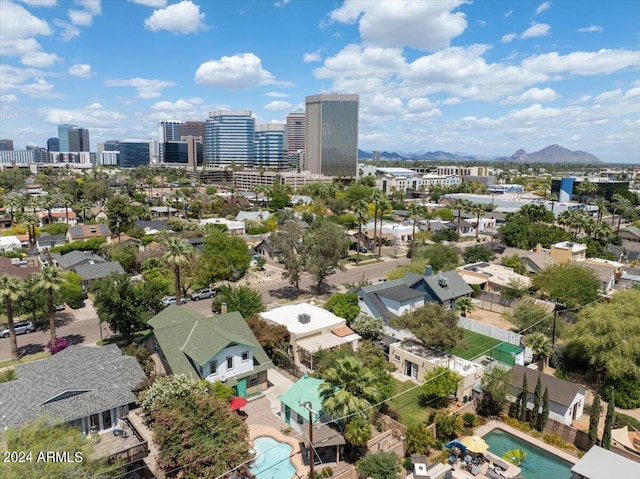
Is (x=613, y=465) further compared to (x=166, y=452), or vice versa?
(x=613, y=465)

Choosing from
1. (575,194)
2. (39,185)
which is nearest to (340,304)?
(575,194)

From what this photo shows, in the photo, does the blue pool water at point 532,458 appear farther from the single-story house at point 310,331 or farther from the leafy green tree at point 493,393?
the single-story house at point 310,331

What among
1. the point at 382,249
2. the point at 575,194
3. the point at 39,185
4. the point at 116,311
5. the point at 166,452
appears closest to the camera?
the point at 166,452

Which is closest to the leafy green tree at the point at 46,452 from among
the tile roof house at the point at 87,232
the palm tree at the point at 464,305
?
the palm tree at the point at 464,305

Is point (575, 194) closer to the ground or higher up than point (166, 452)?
higher up

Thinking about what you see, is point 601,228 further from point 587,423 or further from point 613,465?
point 613,465

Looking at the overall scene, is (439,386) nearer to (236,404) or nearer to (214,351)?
(236,404)

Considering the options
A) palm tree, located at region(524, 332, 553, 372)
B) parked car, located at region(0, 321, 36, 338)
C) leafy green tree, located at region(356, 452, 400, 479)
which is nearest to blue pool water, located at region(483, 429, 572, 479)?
leafy green tree, located at region(356, 452, 400, 479)

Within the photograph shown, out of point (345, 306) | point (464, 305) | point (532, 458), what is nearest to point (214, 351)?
point (345, 306)

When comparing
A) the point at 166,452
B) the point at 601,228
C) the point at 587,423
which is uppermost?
the point at 601,228
